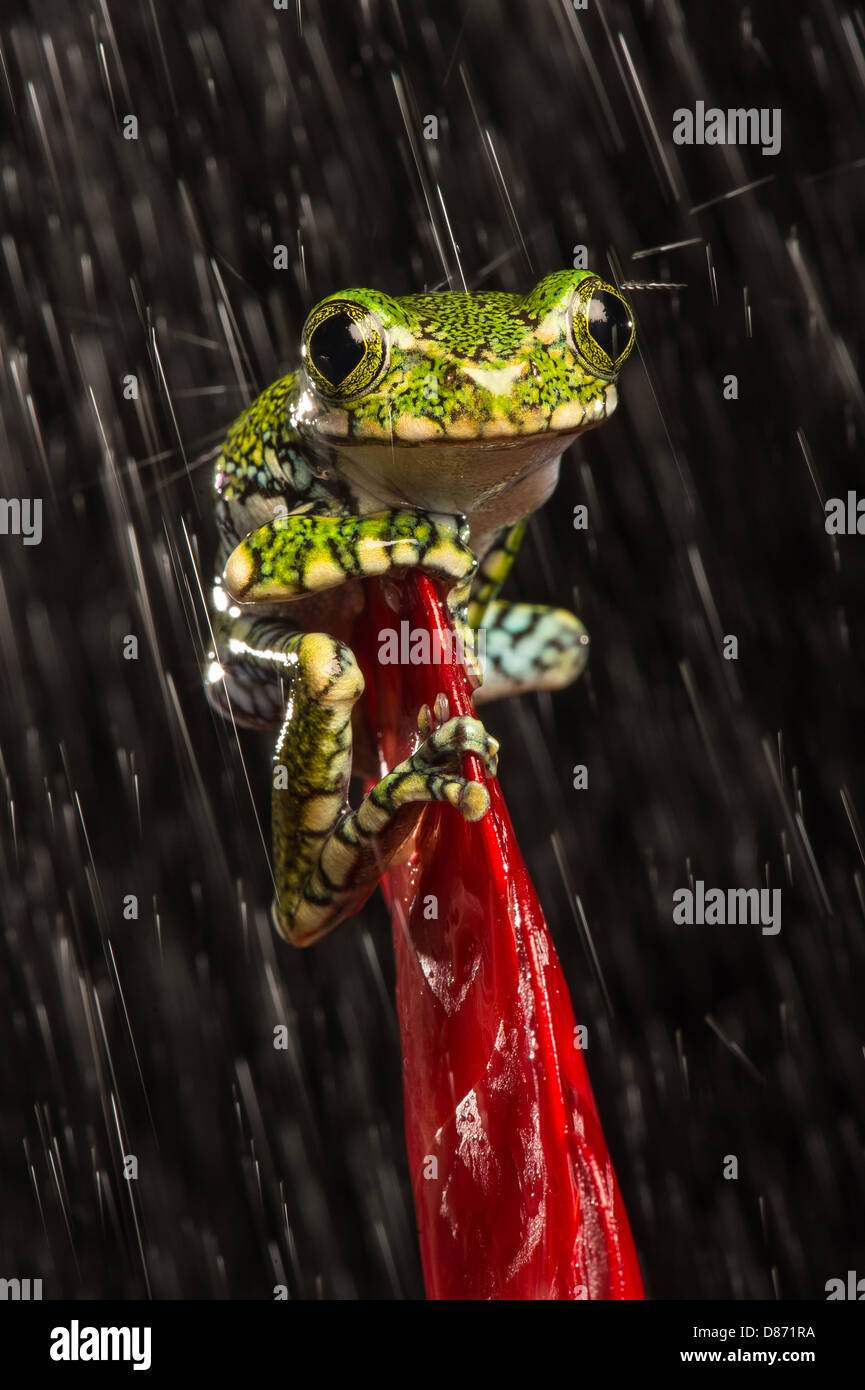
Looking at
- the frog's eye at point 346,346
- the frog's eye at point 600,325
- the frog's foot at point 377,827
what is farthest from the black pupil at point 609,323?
the frog's foot at point 377,827

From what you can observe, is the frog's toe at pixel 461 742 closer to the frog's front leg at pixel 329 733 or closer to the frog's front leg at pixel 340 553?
the frog's front leg at pixel 329 733

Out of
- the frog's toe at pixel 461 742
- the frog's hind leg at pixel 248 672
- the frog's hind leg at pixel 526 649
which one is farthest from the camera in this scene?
the frog's hind leg at pixel 526 649

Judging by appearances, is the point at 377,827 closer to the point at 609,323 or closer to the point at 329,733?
the point at 329,733

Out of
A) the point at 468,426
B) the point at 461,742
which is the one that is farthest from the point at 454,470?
the point at 461,742

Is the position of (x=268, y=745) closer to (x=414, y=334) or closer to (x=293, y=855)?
(x=293, y=855)
